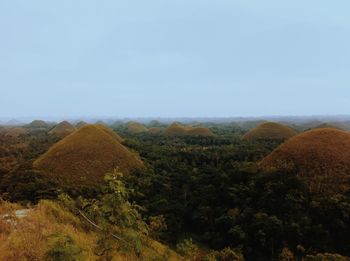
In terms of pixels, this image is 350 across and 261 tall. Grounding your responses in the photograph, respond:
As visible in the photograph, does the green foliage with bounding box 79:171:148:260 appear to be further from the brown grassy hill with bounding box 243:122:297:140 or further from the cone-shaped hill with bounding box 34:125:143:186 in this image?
the brown grassy hill with bounding box 243:122:297:140

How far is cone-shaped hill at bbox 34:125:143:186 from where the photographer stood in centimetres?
1898

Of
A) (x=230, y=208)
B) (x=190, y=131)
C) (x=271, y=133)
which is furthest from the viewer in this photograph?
(x=190, y=131)

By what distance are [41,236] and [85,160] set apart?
15819mm

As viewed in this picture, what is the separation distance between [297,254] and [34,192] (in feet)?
38.3

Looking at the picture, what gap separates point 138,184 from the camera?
18.7m

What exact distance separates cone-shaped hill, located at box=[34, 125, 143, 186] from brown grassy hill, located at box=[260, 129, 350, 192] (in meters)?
9.41

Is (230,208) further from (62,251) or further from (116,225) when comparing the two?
(62,251)

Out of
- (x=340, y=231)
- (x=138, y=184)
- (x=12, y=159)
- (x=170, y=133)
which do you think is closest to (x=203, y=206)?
(x=138, y=184)

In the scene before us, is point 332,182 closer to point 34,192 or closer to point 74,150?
point 34,192

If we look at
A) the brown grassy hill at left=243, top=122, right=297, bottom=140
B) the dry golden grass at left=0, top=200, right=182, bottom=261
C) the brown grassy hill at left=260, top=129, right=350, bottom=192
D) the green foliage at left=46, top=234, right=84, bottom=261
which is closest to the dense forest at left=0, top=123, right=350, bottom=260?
the brown grassy hill at left=260, top=129, right=350, bottom=192

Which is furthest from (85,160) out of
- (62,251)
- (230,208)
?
(62,251)

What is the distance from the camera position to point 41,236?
18.6 feet

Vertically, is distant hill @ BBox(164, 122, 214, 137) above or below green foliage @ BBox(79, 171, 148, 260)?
below

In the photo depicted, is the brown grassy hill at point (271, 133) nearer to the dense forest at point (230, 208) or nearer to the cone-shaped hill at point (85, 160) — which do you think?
the cone-shaped hill at point (85, 160)
